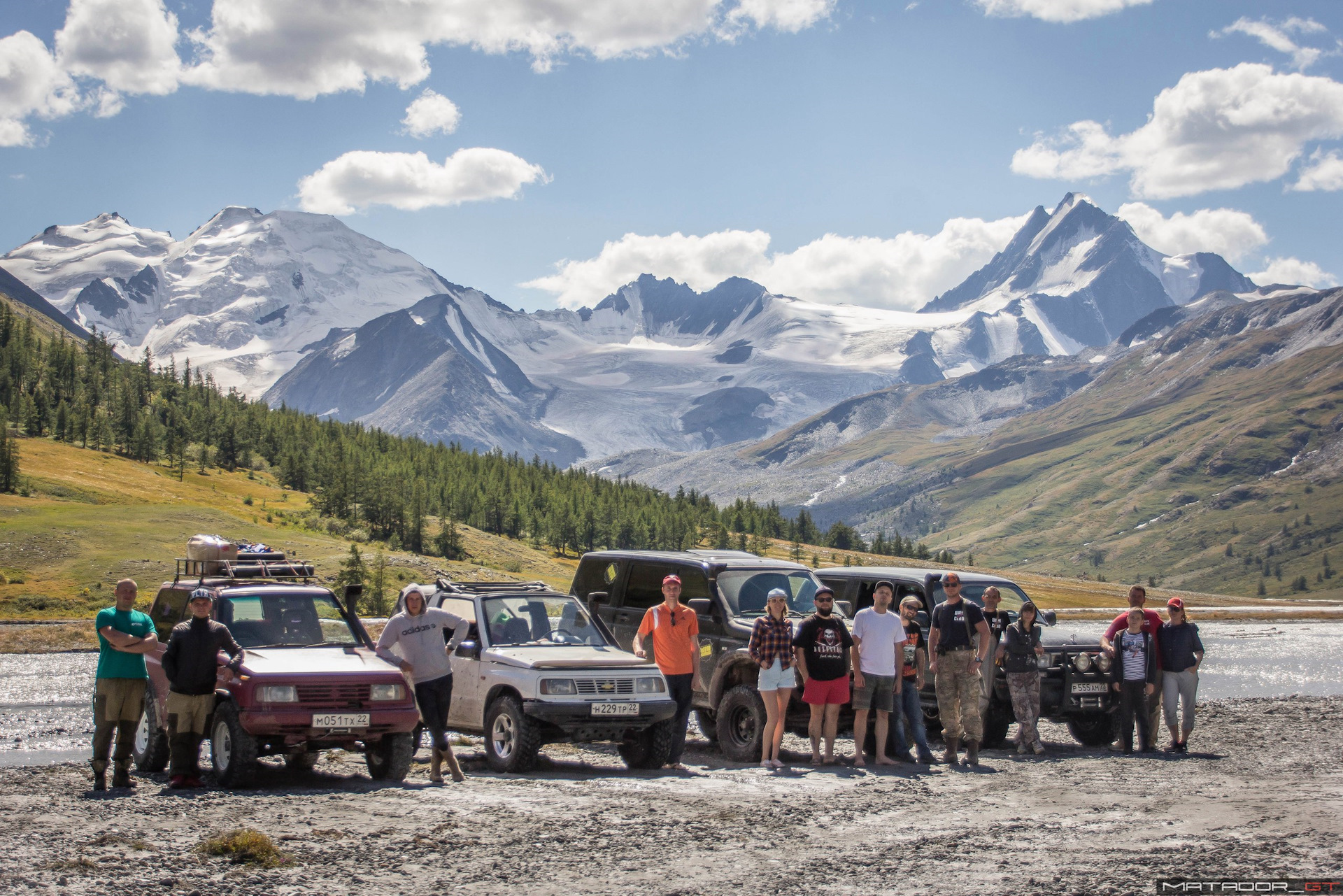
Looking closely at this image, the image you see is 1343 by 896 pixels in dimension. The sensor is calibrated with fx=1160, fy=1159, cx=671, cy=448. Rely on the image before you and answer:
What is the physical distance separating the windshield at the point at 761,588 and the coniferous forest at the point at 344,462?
93049mm

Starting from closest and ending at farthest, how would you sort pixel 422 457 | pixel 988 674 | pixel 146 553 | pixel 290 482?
pixel 988 674
pixel 146 553
pixel 290 482
pixel 422 457

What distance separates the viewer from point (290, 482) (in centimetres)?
13712

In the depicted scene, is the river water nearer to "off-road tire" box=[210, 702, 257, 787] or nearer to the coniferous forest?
"off-road tire" box=[210, 702, 257, 787]

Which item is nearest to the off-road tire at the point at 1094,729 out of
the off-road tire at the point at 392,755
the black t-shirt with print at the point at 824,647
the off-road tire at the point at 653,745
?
the black t-shirt with print at the point at 824,647

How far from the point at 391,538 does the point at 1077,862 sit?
103m

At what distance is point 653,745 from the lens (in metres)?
15.2

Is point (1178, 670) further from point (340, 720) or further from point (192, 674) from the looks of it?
point (192, 674)

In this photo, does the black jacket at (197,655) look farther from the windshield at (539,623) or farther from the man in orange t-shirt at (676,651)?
the man in orange t-shirt at (676,651)

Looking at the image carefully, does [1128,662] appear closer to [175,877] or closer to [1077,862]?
[1077,862]

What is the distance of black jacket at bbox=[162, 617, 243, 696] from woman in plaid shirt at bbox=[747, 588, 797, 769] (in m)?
6.40

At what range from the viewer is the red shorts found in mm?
15312

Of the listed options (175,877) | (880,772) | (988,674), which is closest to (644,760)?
(880,772)

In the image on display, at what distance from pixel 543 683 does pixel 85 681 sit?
23658mm

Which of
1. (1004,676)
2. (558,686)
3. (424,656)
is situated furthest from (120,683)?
(1004,676)
